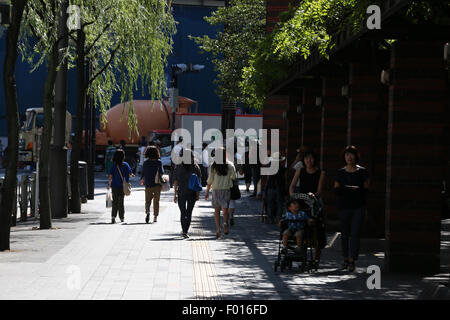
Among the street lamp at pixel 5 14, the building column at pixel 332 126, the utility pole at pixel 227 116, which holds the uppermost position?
the street lamp at pixel 5 14

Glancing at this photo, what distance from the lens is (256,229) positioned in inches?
832

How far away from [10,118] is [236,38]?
21.1 m

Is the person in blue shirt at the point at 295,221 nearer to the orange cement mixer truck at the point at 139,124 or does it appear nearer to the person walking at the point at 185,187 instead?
the person walking at the point at 185,187

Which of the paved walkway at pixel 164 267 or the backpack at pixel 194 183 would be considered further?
the backpack at pixel 194 183

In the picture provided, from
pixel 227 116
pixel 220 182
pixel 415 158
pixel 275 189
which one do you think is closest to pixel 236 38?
pixel 227 116

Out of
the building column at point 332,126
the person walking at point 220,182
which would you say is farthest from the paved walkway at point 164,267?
the building column at point 332,126

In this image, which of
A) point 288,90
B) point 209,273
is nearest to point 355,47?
point 209,273

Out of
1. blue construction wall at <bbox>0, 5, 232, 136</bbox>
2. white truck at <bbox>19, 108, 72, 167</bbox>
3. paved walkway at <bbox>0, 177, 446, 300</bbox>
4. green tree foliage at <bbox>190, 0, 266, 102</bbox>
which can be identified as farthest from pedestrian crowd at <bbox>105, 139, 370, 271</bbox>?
blue construction wall at <bbox>0, 5, 232, 136</bbox>

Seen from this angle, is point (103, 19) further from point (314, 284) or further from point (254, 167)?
point (314, 284)

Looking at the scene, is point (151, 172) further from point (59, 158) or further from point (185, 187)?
point (185, 187)

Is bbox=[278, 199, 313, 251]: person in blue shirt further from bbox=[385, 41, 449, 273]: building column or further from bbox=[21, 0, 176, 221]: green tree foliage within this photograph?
bbox=[21, 0, 176, 221]: green tree foliage

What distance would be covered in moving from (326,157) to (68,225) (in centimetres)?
550

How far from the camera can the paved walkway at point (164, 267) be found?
11.0 metres

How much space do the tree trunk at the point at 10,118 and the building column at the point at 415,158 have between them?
228 inches
